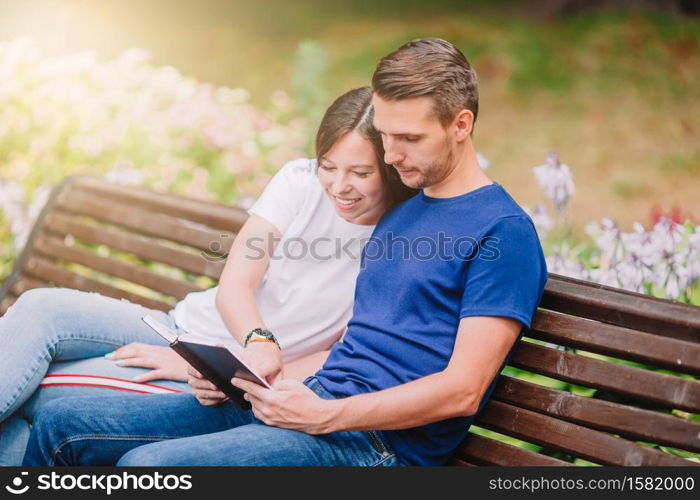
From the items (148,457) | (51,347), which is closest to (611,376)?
(148,457)

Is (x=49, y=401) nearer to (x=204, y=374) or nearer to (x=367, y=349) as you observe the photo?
(x=204, y=374)

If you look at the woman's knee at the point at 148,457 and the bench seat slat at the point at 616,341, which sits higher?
the bench seat slat at the point at 616,341

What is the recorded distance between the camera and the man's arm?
7.23 ft

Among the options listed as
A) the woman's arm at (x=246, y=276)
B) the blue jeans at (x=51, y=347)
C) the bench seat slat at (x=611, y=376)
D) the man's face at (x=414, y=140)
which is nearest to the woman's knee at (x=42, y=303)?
the blue jeans at (x=51, y=347)

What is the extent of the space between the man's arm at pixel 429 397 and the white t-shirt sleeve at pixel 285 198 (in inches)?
27.3

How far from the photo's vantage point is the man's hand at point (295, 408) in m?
2.29

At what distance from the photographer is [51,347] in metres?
2.77

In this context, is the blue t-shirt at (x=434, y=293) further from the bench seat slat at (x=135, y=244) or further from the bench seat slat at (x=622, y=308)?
the bench seat slat at (x=135, y=244)

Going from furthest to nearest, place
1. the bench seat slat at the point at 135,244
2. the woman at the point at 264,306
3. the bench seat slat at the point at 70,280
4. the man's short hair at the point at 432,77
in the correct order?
the bench seat slat at the point at 70,280 < the bench seat slat at the point at 135,244 < the woman at the point at 264,306 < the man's short hair at the point at 432,77

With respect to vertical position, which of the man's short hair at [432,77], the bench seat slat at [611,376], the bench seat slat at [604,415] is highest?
the man's short hair at [432,77]

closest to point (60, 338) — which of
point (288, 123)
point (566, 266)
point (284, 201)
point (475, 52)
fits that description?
point (284, 201)

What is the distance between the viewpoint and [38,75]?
543cm

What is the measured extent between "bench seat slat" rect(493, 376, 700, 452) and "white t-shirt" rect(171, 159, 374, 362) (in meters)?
0.60

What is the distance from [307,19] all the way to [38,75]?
4205 millimetres
